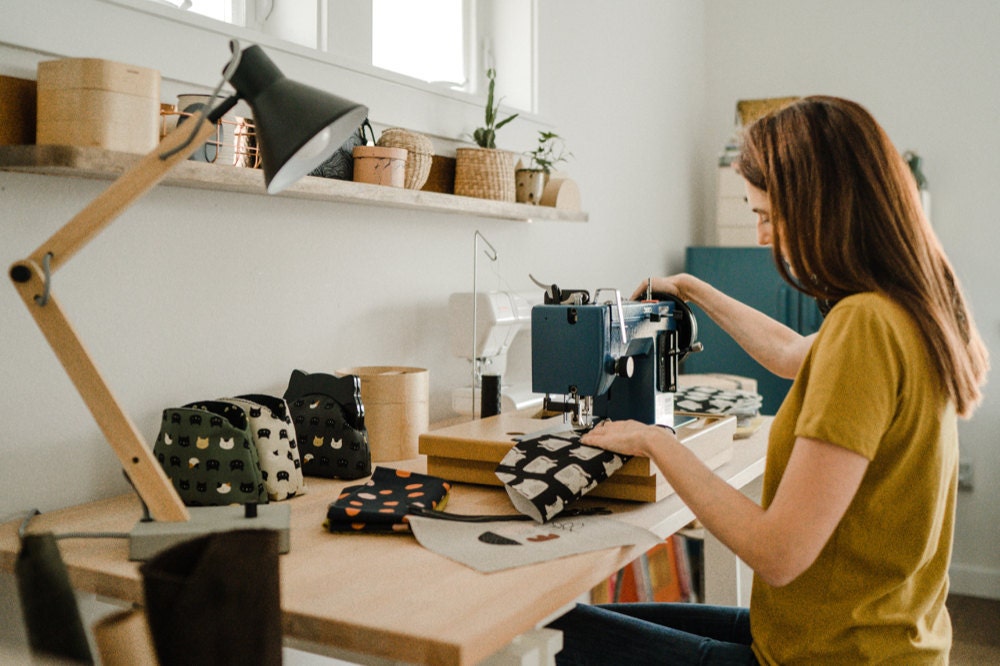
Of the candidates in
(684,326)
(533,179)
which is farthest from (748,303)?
(684,326)

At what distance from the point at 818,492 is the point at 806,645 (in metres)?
0.29

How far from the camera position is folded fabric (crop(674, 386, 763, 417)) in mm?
2178

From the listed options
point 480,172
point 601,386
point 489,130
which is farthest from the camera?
point 489,130

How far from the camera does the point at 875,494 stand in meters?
1.25

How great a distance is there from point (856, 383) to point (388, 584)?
665 mm

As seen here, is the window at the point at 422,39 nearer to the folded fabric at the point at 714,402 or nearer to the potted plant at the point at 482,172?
the potted plant at the point at 482,172

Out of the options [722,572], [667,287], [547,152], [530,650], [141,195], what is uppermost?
[547,152]

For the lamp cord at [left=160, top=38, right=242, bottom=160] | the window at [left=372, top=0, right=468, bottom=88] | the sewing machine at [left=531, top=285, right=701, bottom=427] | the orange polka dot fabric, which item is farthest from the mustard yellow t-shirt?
the window at [left=372, top=0, right=468, bottom=88]

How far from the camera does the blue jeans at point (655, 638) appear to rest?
1409 millimetres

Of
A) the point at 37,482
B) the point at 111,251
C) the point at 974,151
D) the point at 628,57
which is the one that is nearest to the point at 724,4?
the point at 628,57

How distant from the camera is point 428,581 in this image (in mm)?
1160

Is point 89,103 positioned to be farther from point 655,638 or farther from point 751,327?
point 751,327

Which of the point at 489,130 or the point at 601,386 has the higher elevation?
the point at 489,130

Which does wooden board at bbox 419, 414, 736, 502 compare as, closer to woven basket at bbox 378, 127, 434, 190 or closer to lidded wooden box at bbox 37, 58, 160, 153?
woven basket at bbox 378, 127, 434, 190
